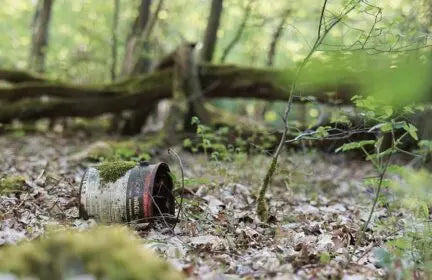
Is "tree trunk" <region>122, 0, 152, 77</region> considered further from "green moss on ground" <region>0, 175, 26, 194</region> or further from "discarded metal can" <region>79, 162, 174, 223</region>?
"discarded metal can" <region>79, 162, 174, 223</region>

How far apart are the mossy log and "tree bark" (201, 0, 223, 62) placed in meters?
0.78

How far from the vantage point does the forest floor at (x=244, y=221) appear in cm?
275

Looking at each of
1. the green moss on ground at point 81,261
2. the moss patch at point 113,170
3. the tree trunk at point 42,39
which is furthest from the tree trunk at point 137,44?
the green moss on ground at point 81,261

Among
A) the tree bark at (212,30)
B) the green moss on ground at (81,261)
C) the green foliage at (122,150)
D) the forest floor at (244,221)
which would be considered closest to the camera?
the green moss on ground at (81,261)

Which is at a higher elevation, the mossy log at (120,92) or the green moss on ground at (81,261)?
the mossy log at (120,92)

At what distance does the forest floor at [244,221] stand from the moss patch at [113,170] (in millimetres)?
361

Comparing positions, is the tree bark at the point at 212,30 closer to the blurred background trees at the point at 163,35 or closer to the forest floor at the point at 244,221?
the blurred background trees at the point at 163,35

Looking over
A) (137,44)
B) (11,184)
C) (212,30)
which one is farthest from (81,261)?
(137,44)

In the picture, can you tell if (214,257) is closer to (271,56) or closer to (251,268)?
(251,268)

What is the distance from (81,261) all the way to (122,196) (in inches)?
65.6

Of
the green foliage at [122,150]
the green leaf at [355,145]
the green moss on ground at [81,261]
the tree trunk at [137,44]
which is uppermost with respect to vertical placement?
the tree trunk at [137,44]

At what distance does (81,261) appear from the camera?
185 centimetres

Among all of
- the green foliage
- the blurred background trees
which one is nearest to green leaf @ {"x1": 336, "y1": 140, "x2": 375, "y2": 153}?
the blurred background trees

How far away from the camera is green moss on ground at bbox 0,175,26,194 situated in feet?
13.9
